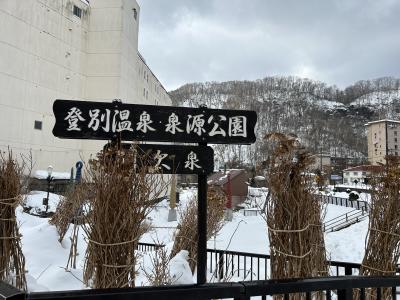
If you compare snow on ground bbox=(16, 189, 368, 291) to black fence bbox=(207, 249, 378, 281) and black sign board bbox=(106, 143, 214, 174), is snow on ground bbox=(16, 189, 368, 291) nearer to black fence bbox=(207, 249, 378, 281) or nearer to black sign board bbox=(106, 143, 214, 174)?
black fence bbox=(207, 249, 378, 281)

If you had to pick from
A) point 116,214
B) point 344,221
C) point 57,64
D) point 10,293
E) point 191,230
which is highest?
point 57,64

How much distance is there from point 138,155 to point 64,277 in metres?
3.60

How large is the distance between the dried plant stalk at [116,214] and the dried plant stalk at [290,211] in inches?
45.7

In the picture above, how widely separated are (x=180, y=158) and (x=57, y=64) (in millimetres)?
27776

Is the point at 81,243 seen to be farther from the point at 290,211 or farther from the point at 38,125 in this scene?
the point at 38,125

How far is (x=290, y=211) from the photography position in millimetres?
3188

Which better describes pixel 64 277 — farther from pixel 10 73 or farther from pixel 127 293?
Answer: pixel 10 73

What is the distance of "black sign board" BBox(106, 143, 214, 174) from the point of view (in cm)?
321

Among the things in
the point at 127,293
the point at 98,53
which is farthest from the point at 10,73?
the point at 127,293

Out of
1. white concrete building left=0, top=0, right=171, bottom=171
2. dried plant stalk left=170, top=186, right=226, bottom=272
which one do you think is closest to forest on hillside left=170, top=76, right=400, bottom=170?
white concrete building left=0, top=0, right=171, bottom=171

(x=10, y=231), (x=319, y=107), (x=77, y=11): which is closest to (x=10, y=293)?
(x=10, y=231)

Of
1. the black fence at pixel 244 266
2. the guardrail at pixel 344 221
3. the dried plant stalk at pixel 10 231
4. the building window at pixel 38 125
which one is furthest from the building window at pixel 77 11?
the dried plant stalk at pixel 10 231

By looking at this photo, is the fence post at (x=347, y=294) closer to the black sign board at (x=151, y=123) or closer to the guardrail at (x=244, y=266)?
the guardrail at (x=244, y=266)

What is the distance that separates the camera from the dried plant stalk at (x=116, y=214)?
116 inches
